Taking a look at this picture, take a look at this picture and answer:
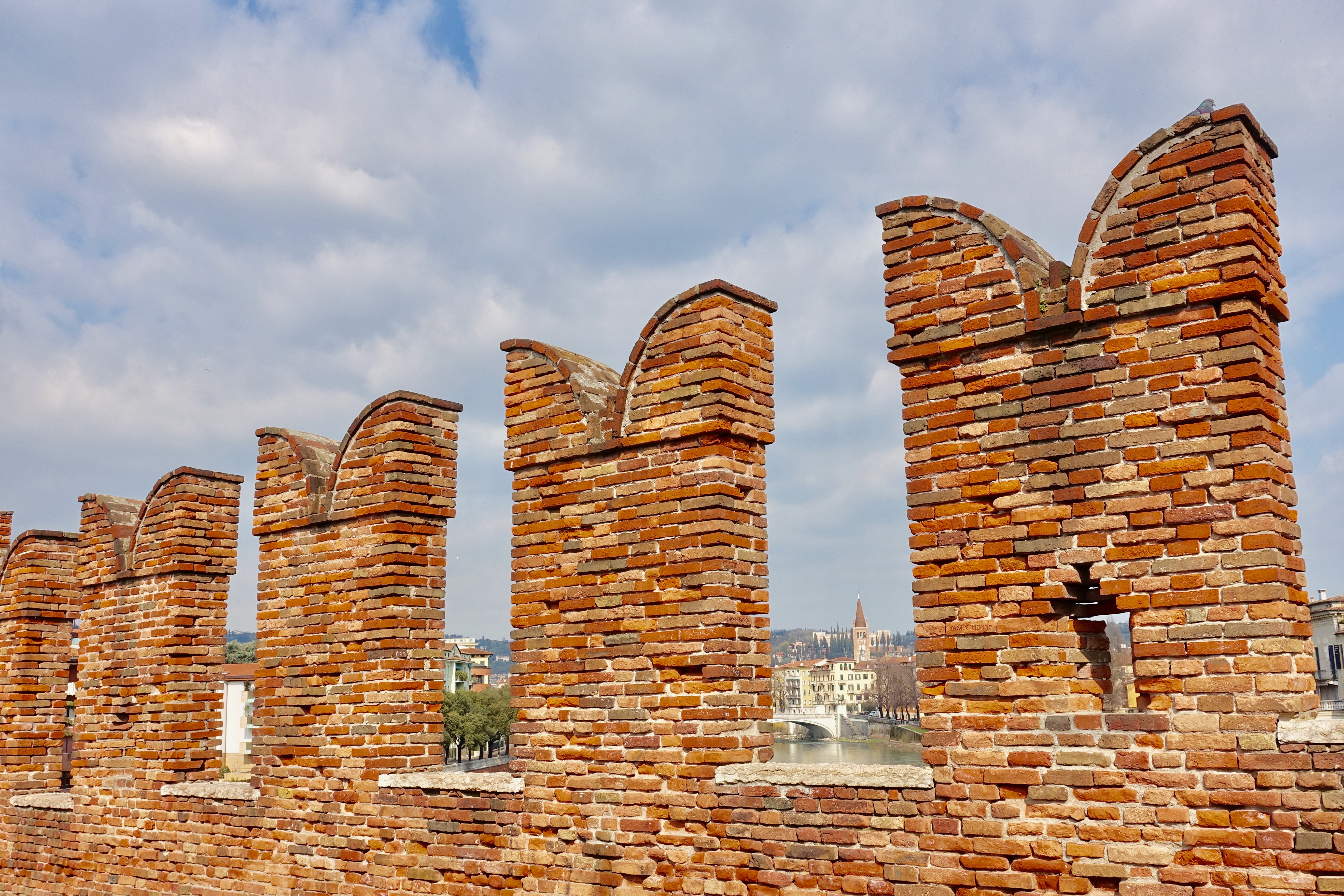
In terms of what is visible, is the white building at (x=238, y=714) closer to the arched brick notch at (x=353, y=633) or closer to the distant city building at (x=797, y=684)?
the arched brick notch at (x=353, y=633)

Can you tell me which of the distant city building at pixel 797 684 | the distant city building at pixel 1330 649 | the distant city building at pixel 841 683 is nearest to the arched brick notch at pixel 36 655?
the distant city building at pixel 1330 649

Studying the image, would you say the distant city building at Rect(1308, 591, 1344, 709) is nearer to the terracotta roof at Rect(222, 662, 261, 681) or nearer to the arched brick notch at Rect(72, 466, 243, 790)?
the terracotta roof at Rect(222, 662, 261, 681)

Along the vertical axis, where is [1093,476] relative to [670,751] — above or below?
above

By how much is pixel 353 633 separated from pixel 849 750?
75.5 metres

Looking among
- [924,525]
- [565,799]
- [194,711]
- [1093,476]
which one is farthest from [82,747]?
[1093,476]

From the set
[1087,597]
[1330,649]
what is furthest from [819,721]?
[1087,597]

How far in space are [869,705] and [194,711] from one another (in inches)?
6031

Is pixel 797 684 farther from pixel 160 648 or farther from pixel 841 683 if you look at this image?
pixel 160 648

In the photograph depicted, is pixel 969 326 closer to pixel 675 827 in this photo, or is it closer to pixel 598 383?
pixel 598 383

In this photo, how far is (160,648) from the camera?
9.62 meters

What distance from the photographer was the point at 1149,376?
4.72 metres

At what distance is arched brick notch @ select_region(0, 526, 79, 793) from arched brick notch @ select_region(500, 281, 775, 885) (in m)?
7.73

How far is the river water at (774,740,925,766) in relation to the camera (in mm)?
64500

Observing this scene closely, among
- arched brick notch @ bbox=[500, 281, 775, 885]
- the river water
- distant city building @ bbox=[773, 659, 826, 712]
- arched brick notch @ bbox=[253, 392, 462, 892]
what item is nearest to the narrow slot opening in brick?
arched brick notch @ bbox=[500, 281, 775, 885]
